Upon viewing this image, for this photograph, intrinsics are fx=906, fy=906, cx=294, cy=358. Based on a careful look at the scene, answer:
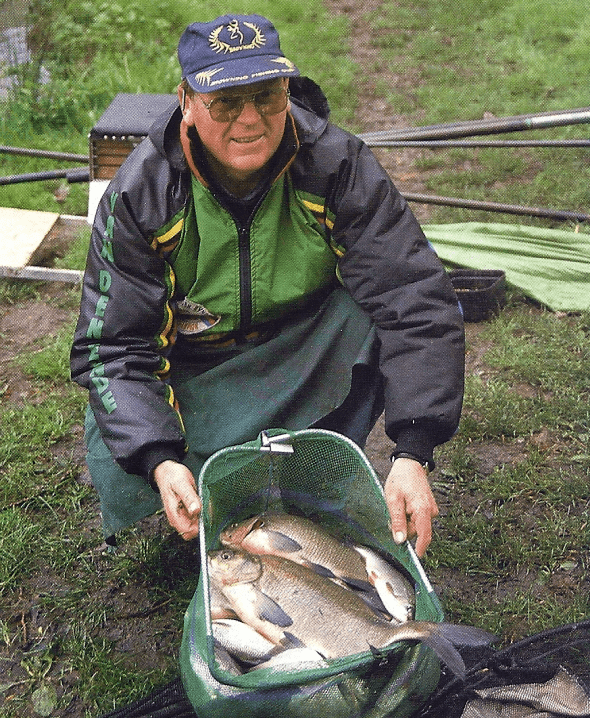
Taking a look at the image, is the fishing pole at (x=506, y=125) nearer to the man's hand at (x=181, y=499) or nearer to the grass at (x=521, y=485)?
the grass at (x=521, y=485)

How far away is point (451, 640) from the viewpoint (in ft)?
6.08

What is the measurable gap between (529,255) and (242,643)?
3094 mm

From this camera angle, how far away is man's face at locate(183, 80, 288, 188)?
235cm

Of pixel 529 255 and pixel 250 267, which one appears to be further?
pixel 529 255

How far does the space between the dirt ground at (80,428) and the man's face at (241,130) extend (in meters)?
1.37

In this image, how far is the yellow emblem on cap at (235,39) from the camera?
91.4 inches

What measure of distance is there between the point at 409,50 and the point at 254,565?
6618mm

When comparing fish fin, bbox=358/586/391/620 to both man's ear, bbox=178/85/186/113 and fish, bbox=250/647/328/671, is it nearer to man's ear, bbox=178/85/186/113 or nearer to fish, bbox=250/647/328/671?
fish, bbox=250/647/328/671

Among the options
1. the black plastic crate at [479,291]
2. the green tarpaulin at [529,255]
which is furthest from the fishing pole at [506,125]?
the black plastic crate at [479,291]

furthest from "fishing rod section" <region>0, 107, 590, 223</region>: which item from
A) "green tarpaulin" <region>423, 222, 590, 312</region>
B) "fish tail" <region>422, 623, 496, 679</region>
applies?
"fish tail" <region>422, 623, 496, 679</region>

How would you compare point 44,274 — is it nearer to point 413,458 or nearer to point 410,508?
point 413,458

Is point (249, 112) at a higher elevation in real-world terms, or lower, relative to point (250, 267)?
higher

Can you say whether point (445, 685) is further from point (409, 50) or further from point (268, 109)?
point (409, 50)

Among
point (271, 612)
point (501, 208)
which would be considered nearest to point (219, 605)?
point (271, 612)
